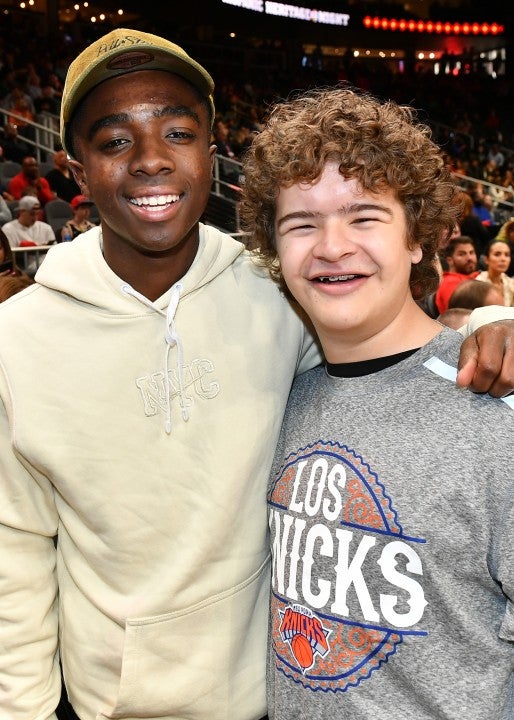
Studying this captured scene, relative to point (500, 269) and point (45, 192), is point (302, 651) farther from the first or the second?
point (45, 192)

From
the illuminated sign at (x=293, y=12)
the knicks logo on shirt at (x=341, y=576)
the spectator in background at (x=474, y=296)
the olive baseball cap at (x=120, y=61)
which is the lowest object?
the illuminated sign at (x=293, y=12)

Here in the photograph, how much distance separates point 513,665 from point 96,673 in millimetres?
816

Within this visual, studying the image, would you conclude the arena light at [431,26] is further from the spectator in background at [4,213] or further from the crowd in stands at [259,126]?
the spectator in background at [4,213]

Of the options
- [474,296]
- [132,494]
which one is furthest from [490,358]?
[474,296]

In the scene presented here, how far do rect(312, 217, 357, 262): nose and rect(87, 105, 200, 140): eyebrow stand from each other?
0.38 meters

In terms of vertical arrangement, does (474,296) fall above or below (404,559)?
below

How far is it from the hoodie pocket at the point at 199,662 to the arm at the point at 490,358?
0.63 m

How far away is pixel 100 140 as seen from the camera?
1.55 meters

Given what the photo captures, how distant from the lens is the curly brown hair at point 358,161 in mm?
1490

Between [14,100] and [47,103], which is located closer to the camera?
[14,100]

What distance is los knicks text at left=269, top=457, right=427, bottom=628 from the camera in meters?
1.33

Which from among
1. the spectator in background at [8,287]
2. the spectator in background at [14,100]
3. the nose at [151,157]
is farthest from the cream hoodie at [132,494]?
the spectator in background at [14,100]

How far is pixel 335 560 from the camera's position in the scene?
1.40 meters

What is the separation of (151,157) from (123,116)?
11 cm
